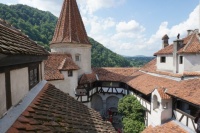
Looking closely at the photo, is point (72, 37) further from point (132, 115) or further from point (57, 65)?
point (132, 115)

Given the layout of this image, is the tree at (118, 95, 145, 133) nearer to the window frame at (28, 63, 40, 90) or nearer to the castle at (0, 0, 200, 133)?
the castle at (0, 0, 200, 133)

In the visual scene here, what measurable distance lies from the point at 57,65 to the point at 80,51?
187 inches

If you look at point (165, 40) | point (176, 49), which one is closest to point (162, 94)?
point (176, 49)

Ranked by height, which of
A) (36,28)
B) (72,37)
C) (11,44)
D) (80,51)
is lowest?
(11,44)

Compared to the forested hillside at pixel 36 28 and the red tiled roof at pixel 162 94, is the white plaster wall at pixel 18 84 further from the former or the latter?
A: the forested hillside at pixel 36 28

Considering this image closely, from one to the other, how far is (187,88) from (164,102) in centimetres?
197

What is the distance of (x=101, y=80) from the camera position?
2822 cm

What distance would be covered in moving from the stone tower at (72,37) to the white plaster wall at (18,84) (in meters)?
19.7

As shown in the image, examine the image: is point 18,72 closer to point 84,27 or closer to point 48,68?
point 48,68

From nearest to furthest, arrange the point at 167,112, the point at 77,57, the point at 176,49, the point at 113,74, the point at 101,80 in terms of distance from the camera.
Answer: the point at 167,112
the point at 176,49
the point at 77,57
the point at 101,80
the point at 113,74

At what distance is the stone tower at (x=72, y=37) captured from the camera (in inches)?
995

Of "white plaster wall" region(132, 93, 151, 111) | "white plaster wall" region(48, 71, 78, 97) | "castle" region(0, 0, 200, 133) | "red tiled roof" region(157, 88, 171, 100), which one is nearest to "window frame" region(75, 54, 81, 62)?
"castle" region(0, 0, 200, 133)

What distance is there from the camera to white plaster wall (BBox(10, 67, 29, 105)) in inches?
174

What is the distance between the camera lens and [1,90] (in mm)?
3635
